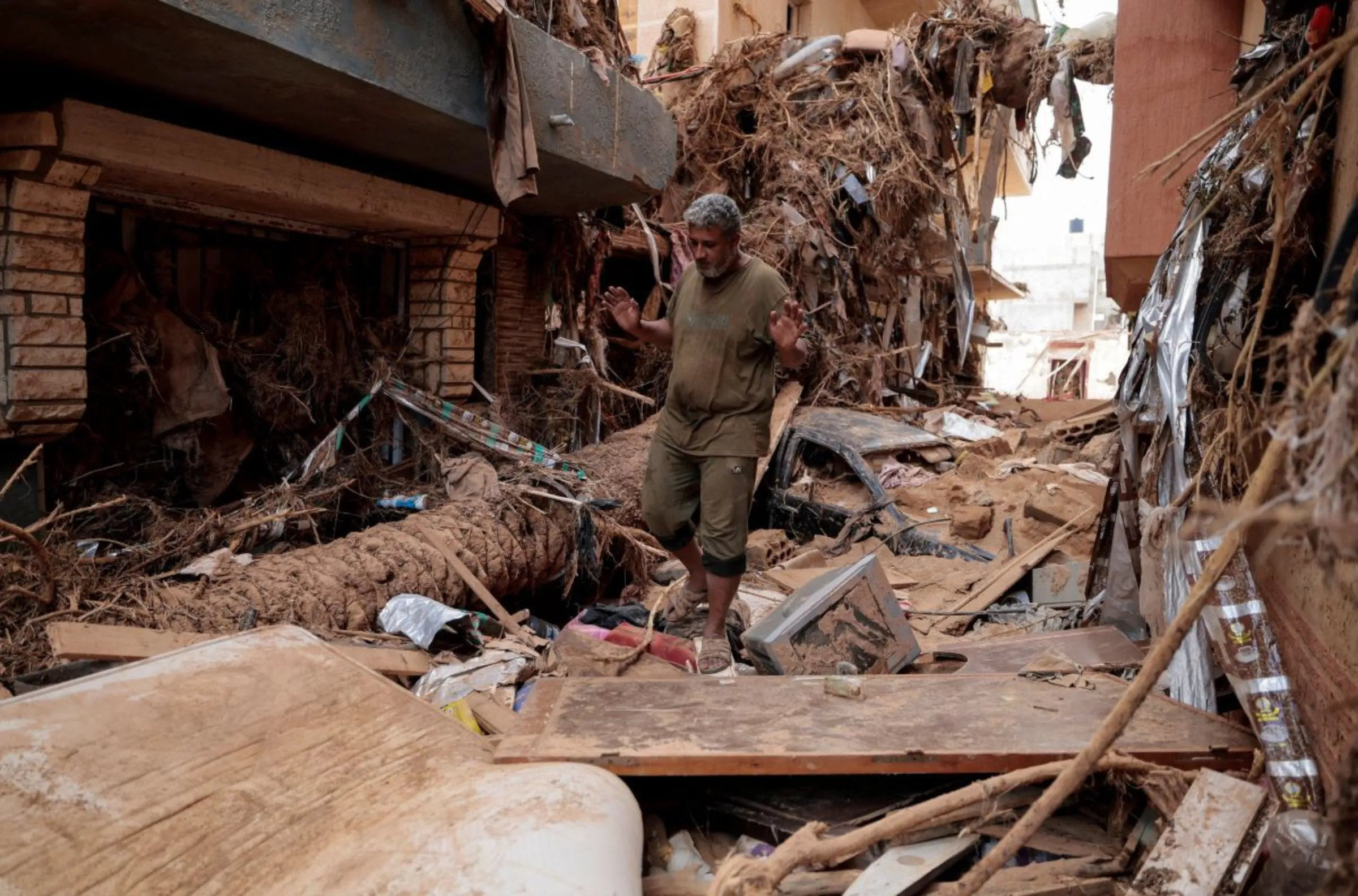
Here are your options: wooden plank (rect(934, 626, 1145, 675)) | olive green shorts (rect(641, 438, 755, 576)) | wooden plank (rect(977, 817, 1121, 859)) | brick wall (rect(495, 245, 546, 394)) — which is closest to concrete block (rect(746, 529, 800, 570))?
brick wall (rect(495, 245, 546, 394))

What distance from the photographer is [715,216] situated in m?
3.74

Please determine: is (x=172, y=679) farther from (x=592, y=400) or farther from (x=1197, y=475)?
(x=592, y=400)

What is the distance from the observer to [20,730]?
6.48 feet

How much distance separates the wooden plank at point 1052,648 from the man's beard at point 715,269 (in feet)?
6.02

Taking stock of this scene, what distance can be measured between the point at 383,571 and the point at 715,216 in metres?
2.28

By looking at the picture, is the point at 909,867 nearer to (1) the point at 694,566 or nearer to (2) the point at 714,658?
(2) the point at 714,658

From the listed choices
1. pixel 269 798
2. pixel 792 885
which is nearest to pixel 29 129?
pixel 269 798

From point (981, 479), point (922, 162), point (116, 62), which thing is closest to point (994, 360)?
point (922, 162)

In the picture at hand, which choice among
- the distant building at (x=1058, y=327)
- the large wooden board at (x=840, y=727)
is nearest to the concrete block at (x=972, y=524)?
the large wooden board at (x=840, y=727)

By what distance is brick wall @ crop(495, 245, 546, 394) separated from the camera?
700 cm

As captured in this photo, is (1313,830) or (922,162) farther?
(922,162)

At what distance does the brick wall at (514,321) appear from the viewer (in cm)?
700

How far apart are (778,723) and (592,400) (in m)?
5.62

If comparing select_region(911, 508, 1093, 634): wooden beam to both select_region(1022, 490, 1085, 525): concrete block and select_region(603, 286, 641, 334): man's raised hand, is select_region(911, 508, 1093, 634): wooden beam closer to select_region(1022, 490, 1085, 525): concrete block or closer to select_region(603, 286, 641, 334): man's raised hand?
select_region(1022, 490, 1085, 525): concrete block
